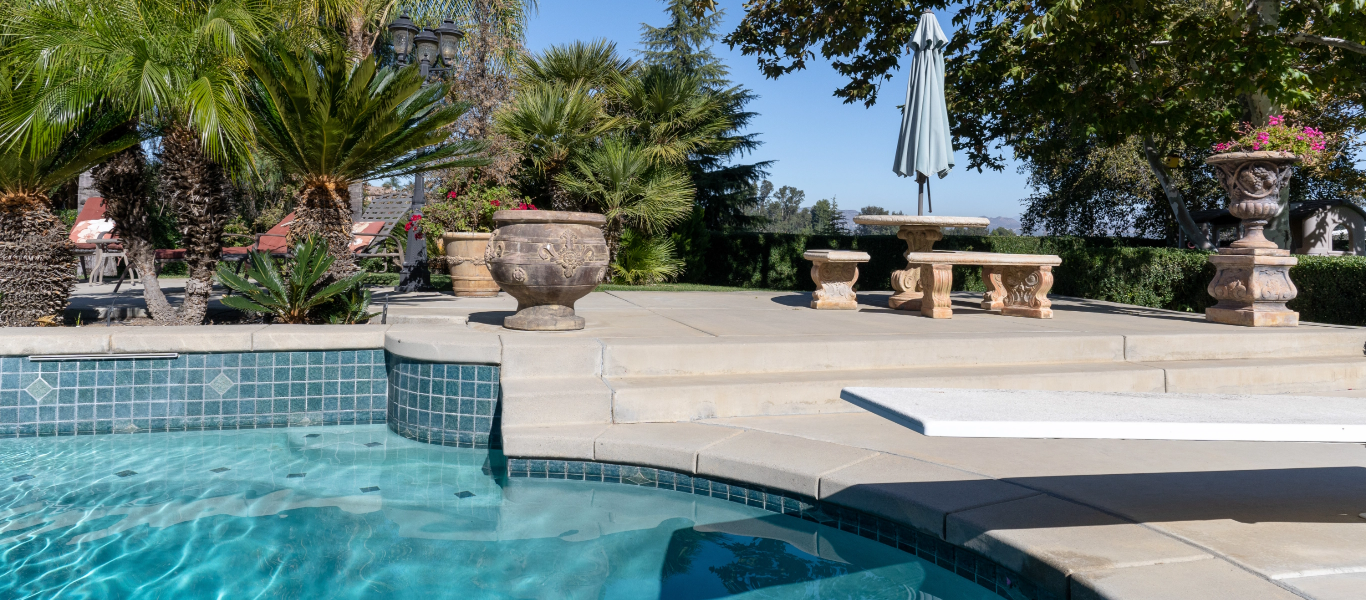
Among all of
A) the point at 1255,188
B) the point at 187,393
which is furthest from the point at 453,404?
the point at 1255,188

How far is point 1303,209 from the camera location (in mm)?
17750

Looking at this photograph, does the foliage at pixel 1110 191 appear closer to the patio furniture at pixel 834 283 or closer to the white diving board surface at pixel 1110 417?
the patio furniture at pixel 834 283

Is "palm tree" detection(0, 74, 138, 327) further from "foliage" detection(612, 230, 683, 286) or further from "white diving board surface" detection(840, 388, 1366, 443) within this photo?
"foliage" detection(612, 230, 683, 286)

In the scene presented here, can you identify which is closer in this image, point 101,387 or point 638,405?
point 638,405

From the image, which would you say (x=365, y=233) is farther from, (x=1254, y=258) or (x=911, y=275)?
(x=1254, y=258)

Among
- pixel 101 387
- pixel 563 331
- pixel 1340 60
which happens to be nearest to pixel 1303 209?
pixel 1340 60

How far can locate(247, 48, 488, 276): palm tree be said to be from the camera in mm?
6078

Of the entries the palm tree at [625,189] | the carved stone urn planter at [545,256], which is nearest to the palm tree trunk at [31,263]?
the carved stone urn planter at [545,256]

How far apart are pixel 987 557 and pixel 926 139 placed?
233 inches

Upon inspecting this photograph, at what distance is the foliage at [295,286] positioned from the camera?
234 inches

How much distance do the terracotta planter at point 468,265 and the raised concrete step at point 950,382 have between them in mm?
4760

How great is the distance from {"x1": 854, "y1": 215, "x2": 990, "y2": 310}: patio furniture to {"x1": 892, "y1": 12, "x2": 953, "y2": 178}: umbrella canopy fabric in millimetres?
572

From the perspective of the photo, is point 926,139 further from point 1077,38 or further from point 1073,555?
point 1073,555

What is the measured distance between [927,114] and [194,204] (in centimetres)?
655
